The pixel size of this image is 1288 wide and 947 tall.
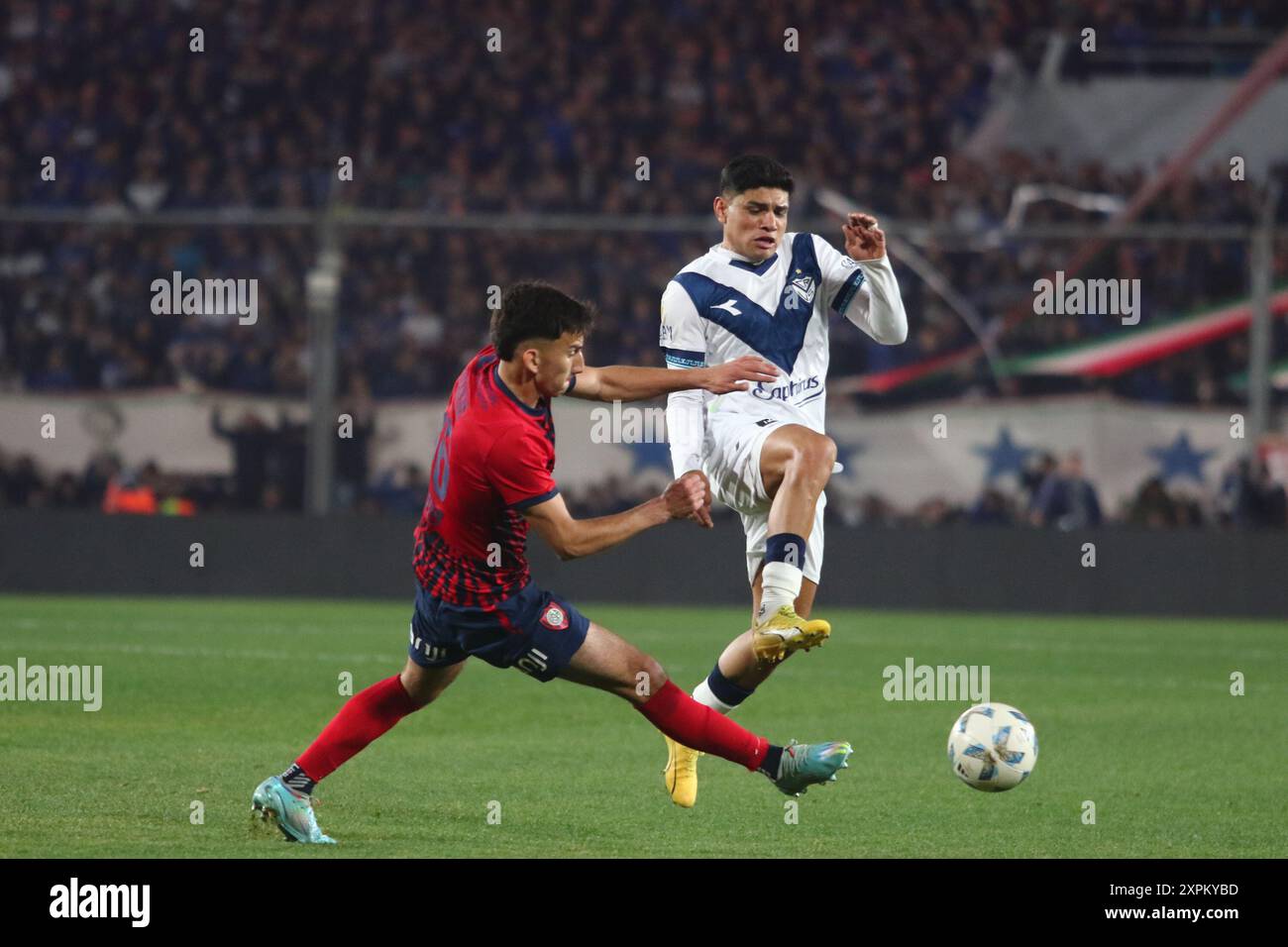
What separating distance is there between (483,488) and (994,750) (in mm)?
2472

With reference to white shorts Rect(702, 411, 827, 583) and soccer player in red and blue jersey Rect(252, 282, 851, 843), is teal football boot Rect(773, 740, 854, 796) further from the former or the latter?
white shorts Rect(702, 411, 827, 583)

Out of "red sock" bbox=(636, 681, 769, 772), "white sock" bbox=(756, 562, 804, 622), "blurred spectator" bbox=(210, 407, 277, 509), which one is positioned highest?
"blurred spectator" bbox=(210, 407, 277, 509)

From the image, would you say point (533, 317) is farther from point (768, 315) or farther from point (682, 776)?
point (682, 776)

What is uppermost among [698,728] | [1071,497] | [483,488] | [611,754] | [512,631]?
[1071,497]

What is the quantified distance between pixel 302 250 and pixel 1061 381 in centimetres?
783

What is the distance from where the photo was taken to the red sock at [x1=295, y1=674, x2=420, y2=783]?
7.23 metres

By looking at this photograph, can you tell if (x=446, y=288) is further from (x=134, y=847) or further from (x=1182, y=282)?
(x=134, y=847)

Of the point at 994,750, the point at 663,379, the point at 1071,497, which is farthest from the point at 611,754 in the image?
the point at 1071,497

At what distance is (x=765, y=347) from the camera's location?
8469 millimetres

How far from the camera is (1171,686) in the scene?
13531 millimetres

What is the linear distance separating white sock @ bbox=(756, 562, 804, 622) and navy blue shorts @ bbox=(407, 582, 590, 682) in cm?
114

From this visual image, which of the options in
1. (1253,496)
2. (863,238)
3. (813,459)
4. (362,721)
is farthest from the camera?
(1253,496)

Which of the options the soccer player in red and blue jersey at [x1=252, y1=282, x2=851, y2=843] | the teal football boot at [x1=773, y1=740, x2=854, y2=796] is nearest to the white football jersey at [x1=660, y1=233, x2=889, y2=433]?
the soccer player in red and blue jersey at [x1=252, y1=282, x2=851, y2=843]
